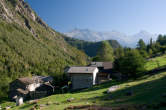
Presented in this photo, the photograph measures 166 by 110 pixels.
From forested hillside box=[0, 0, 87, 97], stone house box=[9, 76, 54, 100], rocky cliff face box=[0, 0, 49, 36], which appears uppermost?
rocky cliff face box=[0, 0, 49, 36]

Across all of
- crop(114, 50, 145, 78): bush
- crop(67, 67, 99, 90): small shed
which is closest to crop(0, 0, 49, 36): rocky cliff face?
crop(67, 67, 99, 90): small shed

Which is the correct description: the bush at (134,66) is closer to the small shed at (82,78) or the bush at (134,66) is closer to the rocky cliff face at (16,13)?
the small shed at (82,78)

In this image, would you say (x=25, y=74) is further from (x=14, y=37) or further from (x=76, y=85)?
(x=76, y=85)

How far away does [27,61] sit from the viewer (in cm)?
12850

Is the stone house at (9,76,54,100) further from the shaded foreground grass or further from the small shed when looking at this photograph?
the shaded foreground grass

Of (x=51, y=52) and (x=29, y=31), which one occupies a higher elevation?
(x=29, y=31)

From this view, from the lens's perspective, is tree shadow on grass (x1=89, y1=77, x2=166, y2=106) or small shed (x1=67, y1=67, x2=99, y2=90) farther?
small shed (x1=67, y1=67, x2=99, y2=90)

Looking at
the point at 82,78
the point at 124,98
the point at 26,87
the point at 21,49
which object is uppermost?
the point at 21,49

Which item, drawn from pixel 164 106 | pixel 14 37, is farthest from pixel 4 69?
pixel 164 106

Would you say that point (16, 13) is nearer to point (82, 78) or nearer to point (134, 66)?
point (82, 78)

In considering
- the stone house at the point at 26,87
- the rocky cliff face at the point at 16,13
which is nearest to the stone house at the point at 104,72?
the stone house at the point at 26,87

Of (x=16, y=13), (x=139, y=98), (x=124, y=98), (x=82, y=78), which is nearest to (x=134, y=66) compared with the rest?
(x=82, y=78)

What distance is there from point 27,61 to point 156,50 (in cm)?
10169

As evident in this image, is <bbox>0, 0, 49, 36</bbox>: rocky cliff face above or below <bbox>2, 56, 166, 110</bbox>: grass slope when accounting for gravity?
above
